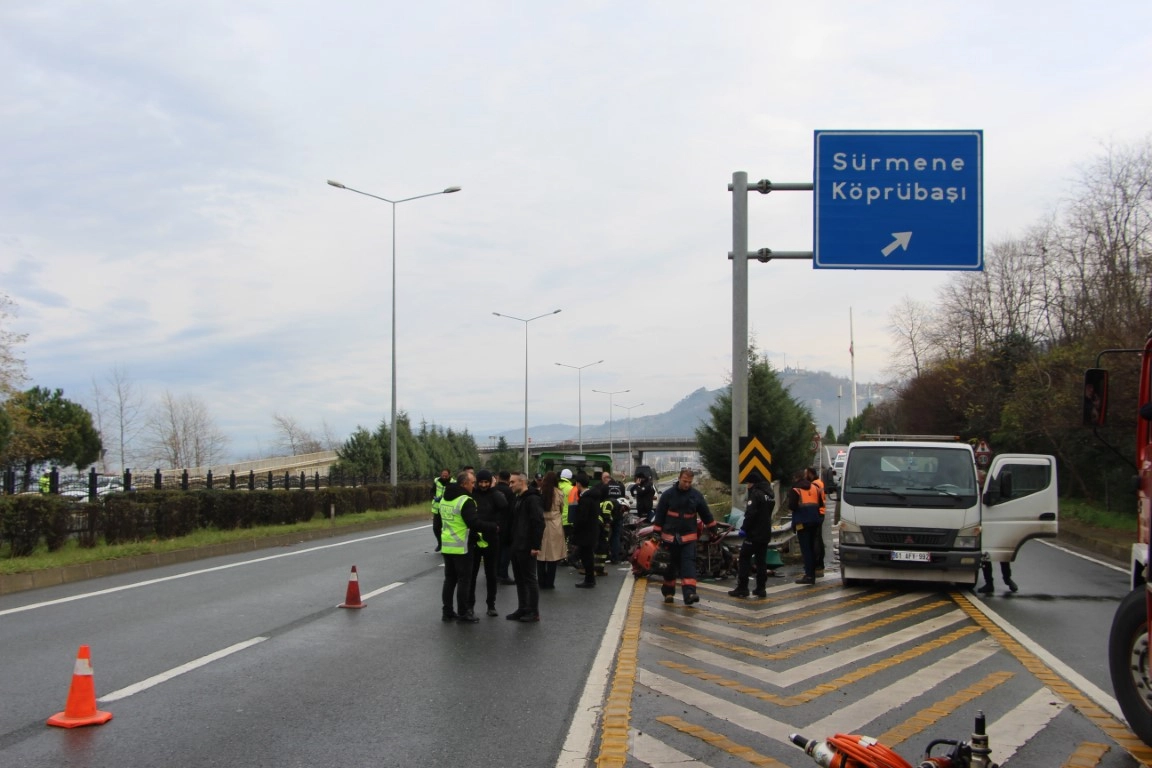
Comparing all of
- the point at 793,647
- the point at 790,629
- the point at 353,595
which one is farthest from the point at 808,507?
the point at 353,595

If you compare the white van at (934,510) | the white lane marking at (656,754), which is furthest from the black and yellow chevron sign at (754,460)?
the white lane marking at (656,754)

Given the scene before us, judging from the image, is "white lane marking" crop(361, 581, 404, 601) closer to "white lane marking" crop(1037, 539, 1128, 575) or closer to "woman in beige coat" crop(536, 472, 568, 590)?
"woman in beige coat" crop(536, 472, 568, 590)

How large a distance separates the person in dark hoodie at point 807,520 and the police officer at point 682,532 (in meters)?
2.48

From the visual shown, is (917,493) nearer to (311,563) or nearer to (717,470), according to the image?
(311,563)

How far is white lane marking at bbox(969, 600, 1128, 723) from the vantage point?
22.9 ft

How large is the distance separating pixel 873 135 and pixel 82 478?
17178mm

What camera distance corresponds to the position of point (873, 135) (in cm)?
1418

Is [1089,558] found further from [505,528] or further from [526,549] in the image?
[526,549]

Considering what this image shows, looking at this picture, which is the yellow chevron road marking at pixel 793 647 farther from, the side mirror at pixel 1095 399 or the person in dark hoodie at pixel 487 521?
the side mirror at pixel 1095 399

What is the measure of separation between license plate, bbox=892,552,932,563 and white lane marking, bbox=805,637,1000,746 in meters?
3.80

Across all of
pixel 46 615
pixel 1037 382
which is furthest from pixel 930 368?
pixel 46 615

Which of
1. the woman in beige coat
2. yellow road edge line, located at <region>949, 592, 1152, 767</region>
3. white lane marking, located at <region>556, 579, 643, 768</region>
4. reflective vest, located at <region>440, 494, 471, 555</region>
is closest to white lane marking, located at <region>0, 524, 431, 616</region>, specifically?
reflective vest, located at <region>440, 494, 471, 555</region>

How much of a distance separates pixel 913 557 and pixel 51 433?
4074 cm

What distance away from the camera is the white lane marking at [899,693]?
6410mm
